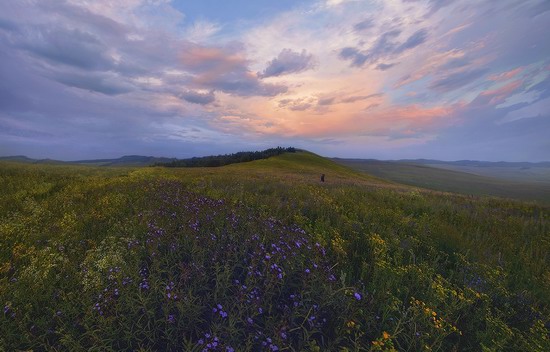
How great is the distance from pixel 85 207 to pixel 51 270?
3543 millimetres

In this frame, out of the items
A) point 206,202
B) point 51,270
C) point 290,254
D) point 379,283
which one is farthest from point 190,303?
point 206,202

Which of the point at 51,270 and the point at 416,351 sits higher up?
the point at 51,270

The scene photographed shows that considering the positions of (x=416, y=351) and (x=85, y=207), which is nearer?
(x=416, y=351)

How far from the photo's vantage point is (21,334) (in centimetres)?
256

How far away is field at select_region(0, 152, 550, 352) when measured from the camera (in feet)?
8.55

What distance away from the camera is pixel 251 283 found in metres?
3.31

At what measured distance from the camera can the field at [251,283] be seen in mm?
2605

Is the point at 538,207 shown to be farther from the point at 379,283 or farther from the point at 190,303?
the point at 190,303

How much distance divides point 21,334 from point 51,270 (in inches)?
50.4

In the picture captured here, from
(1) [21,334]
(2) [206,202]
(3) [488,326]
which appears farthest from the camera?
(2) [206,202]

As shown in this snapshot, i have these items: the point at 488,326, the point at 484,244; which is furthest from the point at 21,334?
the point at 484,244

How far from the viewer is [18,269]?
3.58 meters

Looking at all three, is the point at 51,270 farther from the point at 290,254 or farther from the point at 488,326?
the point at 488,326

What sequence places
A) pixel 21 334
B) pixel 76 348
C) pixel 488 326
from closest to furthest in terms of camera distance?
1. pixel 76 348
2. pixel 21 334
3. pixel 488 326
